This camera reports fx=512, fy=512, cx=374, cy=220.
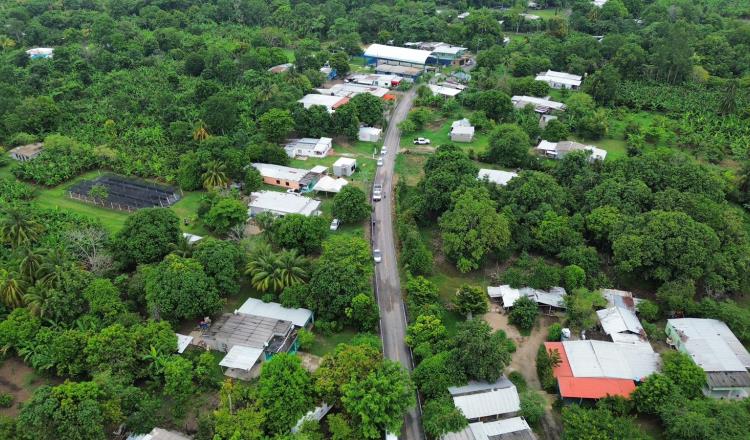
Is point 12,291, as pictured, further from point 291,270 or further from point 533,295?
point 533,295

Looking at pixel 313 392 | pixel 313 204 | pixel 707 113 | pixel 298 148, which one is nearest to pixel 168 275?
pixel 313 392

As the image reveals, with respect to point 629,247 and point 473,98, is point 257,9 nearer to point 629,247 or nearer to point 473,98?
point 473,98

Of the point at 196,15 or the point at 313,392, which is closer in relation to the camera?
the point at 313,392

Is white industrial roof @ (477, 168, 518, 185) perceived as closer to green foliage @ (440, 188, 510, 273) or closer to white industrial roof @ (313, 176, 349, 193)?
green foliage @ (440, 188, 510, 273)

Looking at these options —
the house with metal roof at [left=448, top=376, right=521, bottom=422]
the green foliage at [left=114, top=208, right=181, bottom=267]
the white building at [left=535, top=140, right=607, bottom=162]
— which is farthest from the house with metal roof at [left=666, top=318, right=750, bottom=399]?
the green foliage at [left=114, top=208, right=181, bottom=267]

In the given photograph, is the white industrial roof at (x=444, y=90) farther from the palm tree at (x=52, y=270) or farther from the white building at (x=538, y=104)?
the palm tree at (x=52, y=270)

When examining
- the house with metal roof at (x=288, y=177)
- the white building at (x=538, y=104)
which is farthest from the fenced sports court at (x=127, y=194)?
the white building at (x=538, y=104)
